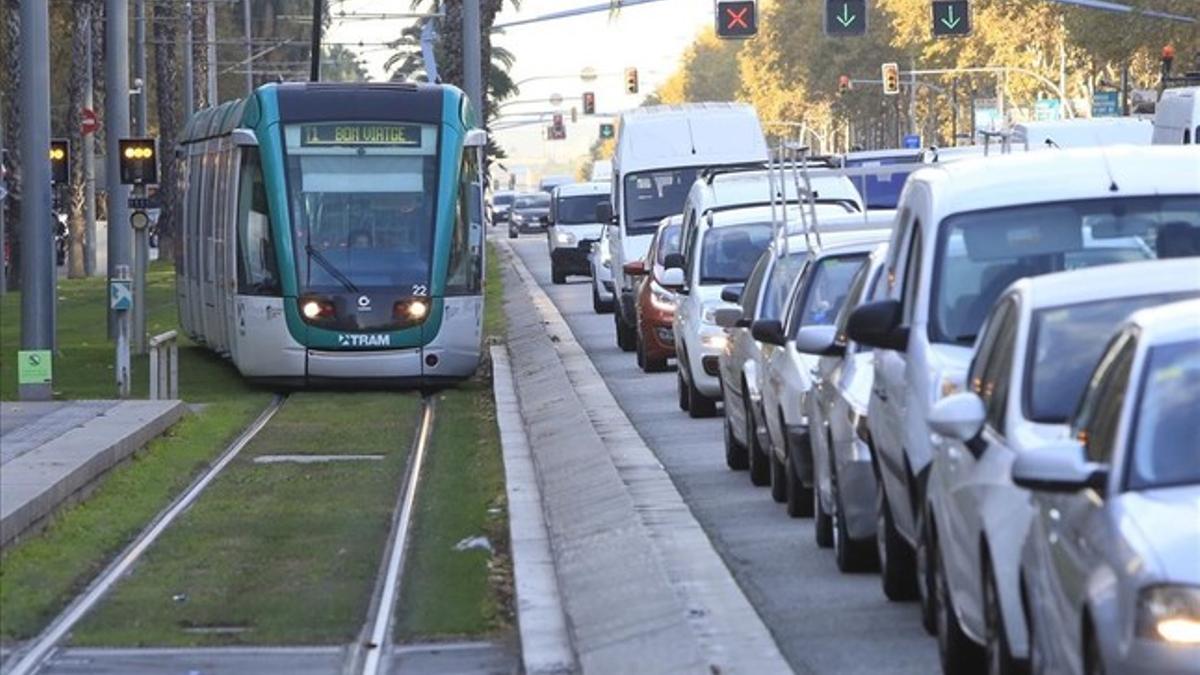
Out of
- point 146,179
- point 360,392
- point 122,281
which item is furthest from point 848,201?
point 146,179

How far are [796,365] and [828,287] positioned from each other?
1.33 m

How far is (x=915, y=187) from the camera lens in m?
13.8

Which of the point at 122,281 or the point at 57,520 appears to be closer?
the point at 57,520

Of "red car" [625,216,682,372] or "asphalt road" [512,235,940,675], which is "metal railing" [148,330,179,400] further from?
"red car" [625,216,682,372]

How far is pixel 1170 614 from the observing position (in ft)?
24.8

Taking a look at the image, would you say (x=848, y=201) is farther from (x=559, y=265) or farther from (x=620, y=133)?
(x=559, y=265)

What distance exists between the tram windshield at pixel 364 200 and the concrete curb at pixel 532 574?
6.70 metres

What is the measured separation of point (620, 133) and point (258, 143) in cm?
1073

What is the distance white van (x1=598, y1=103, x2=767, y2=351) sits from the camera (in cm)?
3897

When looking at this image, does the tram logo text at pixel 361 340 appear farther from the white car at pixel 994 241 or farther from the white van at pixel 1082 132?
the white car at pixel 994 241

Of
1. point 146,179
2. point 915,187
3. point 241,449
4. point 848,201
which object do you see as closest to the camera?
point 915,187

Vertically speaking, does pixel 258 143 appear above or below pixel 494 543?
above

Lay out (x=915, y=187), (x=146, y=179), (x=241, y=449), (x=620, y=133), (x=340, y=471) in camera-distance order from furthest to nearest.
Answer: (x=620, y=133) → (x=146, y=179) → (x=241, y=449) → (x=340, y=471) → (x=915, y=187)

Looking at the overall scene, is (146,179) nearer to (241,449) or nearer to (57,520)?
(241,449)
